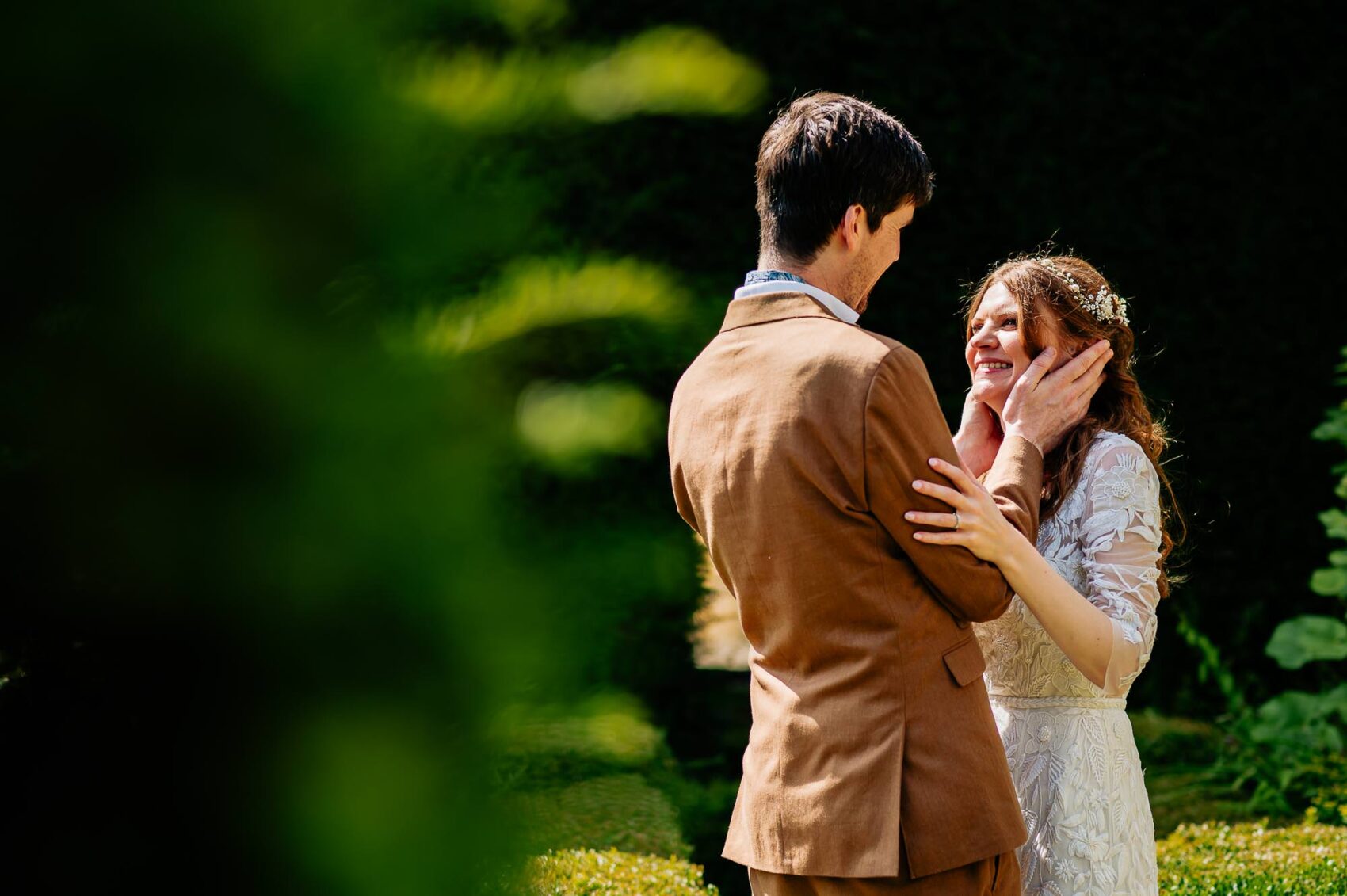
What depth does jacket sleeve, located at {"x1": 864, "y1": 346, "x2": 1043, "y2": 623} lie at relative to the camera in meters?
1.67

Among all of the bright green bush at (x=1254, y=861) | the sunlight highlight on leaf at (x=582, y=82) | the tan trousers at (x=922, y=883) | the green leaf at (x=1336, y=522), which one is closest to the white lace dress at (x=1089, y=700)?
the tan trousers at (x=922, y=883)

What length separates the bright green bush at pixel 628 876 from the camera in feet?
12.1

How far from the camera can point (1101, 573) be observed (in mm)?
2104

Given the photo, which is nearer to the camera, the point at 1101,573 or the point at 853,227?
the point at 853,227

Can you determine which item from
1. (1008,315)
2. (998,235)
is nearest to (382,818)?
(1008,315)

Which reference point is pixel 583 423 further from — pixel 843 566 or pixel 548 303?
pixel 843 566

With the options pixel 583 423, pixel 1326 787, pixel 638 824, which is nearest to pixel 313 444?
pixel 583 423

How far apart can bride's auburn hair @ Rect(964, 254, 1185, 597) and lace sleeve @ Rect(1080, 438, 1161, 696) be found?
Answer: 0.08 m

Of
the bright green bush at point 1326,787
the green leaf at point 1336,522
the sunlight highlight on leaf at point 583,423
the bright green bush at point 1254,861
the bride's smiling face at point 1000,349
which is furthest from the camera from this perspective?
the green leaf at point 1336,522

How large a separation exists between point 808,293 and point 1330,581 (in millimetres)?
4351

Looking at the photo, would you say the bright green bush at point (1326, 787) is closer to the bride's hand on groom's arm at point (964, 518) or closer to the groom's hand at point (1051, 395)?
the groom's hand at point (1051, 395)

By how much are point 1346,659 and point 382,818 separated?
6.19 meters

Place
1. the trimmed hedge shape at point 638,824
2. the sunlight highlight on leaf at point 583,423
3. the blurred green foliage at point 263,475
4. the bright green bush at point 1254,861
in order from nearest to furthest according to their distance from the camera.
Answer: the blurred green foliage at point 263,475
the sunlight highlight on leaf at point 583,423
the bright green bush at point 1254,861
the trimmed hedge shape at point 638,824

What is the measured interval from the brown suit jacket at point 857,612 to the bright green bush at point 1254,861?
235 centimetres
